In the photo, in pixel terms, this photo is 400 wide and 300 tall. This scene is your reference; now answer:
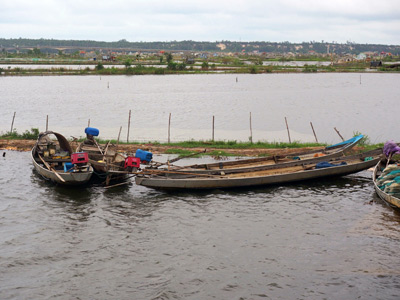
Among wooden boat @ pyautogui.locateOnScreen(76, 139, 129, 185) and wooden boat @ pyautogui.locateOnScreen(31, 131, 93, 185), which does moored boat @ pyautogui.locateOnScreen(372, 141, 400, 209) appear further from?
wooden boat @ pyautogui.locateOnScreen(31, 131, 93, 185)

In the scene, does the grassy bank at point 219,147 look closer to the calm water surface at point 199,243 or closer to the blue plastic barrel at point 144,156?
the calm water surface at point 199,243

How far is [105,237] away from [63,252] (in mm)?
1508

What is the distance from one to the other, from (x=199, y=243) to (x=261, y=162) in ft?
25.0

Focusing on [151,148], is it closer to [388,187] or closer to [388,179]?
[388,179]

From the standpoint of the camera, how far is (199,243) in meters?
15.1

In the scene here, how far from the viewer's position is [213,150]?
26141mm

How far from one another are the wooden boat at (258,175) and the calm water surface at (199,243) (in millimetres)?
449

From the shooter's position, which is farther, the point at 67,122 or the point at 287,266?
the point at 67,122

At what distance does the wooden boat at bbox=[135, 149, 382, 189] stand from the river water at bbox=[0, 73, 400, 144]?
359 inches

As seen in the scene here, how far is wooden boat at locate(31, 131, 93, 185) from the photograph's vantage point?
64.6 ft

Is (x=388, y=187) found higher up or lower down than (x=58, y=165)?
higher up

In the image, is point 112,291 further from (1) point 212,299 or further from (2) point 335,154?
(2) point 335,154

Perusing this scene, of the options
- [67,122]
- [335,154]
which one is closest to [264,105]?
[67,122]

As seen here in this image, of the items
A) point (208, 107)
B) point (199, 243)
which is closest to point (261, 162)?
point (199, 243)
